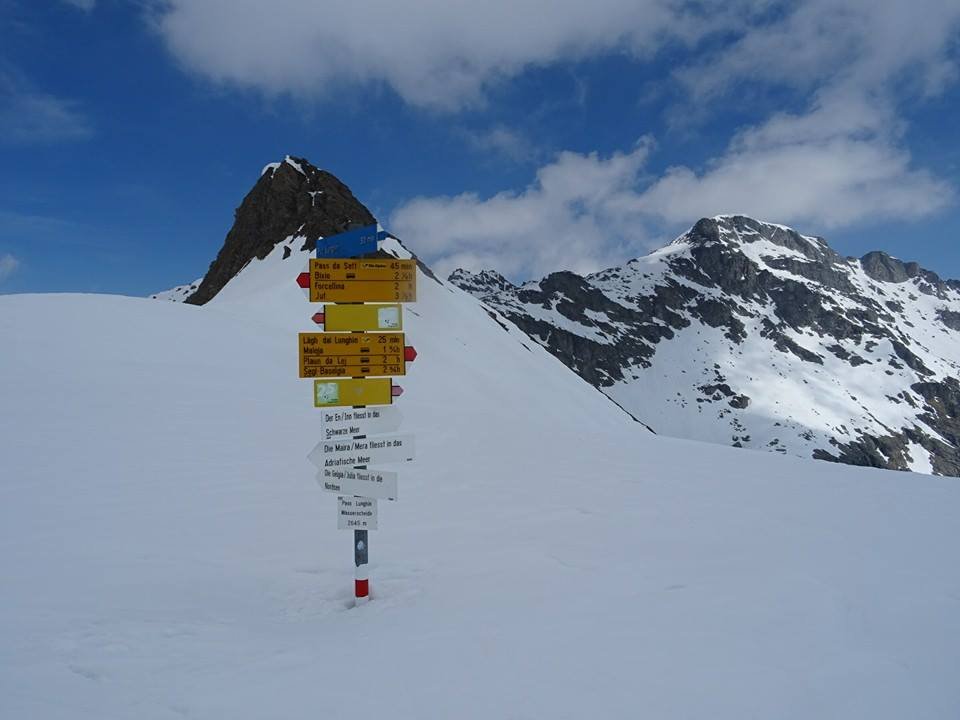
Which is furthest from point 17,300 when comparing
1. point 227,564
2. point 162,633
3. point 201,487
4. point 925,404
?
point 925,404

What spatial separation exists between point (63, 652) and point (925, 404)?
233992mm

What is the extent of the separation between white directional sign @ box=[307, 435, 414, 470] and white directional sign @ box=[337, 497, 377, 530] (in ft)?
1.31

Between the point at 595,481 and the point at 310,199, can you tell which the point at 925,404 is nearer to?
the point at 310,199

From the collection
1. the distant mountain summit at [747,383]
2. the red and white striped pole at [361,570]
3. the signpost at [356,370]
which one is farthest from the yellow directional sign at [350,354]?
the distant mountain summit at [747,383]

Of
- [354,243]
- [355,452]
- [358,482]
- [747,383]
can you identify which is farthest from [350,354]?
[747,383]

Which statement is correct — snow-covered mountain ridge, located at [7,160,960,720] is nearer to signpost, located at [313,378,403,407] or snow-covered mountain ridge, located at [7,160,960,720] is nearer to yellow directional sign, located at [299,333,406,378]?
signpost, located at [313,378,403,407]

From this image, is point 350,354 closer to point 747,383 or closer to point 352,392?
point 352,392

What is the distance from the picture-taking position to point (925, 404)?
18388cm

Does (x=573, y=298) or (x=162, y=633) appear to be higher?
(x=573, y=298)

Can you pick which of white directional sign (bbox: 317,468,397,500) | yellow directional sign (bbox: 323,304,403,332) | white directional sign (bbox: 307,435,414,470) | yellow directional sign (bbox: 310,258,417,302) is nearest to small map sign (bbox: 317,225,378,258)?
yellow directional sign (bbox: 310,258,417,302)

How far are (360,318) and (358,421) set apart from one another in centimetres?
114

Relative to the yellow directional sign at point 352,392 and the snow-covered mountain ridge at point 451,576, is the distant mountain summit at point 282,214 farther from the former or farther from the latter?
the yellow directional sign at point 352,392

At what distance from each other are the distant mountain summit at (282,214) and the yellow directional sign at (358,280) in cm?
5336

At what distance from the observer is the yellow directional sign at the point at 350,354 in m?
6.04
